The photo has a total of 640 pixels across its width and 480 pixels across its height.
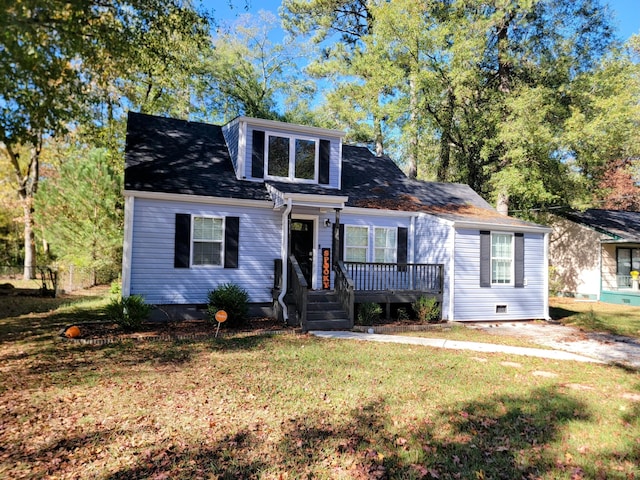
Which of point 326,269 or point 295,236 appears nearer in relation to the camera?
point 326,269

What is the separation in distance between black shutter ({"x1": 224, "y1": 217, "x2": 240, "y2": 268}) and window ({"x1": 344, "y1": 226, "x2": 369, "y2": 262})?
131 inches

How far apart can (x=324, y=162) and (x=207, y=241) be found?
459 cm

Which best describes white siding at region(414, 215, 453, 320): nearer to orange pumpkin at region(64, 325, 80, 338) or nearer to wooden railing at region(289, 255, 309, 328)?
wooden railing at region(289, 255, 309, 328)

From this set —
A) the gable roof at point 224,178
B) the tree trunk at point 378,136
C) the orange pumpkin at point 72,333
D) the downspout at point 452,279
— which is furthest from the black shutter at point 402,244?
the tree trunk at point 378,136

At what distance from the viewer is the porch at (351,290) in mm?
9898

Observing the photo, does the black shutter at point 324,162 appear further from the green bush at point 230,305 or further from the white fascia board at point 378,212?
the green bush at point 230,305

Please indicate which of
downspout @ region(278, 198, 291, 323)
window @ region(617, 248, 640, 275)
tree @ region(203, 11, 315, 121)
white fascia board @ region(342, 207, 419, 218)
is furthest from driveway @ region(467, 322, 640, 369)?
tree @ region(203, 11, 315, 121)

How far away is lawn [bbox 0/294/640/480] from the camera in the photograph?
3.64 m

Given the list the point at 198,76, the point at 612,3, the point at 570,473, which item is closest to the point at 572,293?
the point at 612,3

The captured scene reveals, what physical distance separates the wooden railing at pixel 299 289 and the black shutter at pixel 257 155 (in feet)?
9.74

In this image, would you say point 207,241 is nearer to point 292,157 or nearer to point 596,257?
point 292,157

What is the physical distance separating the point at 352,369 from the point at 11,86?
26.8 ft

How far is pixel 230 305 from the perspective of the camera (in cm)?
956

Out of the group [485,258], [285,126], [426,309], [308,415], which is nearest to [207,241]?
[285,126]
